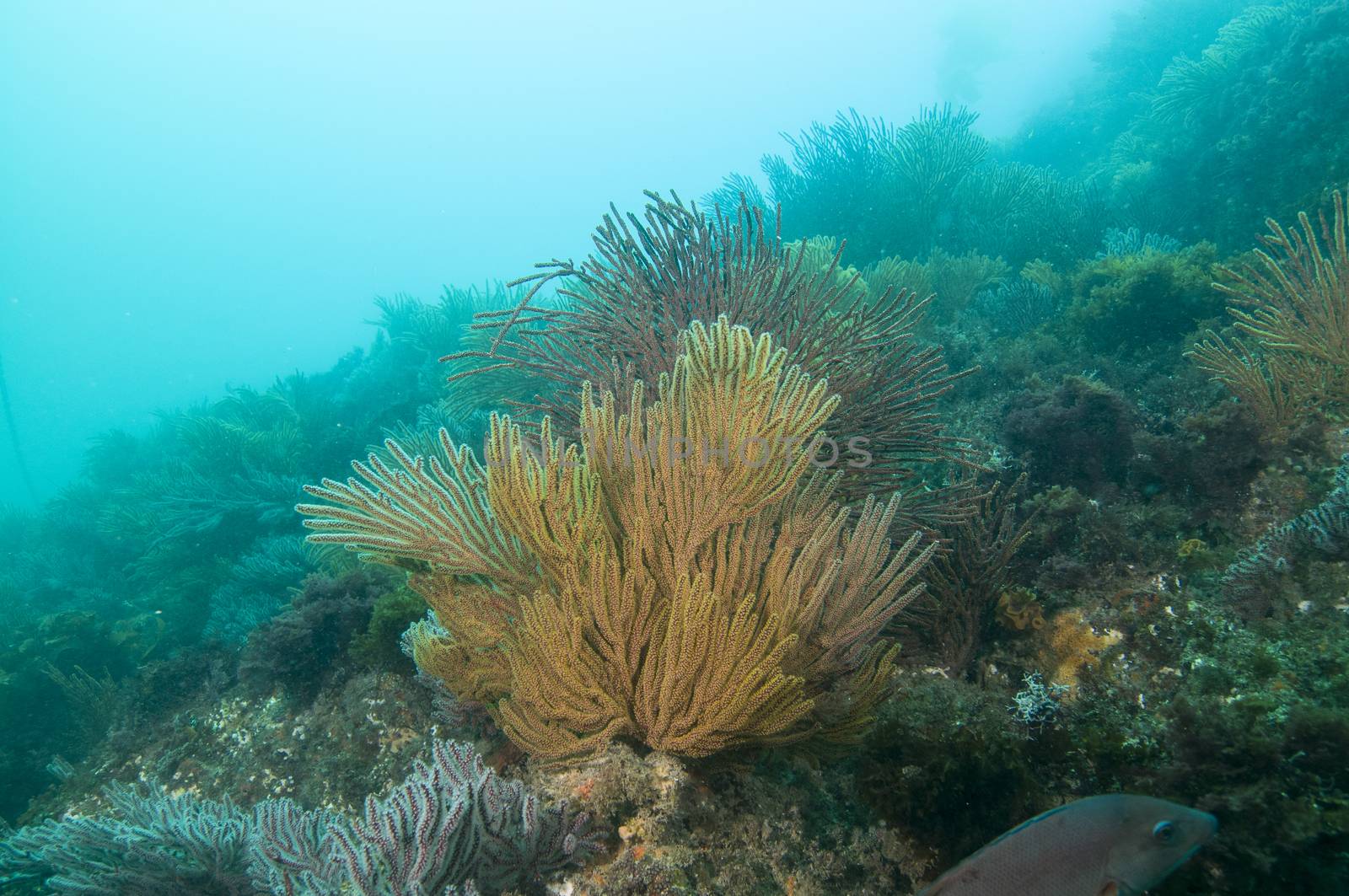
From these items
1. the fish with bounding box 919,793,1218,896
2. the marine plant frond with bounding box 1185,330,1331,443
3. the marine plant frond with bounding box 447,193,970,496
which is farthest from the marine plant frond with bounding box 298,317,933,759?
the marine plant frond with bounding box 1185,330,1331,443

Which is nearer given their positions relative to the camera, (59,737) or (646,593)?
(646,593)

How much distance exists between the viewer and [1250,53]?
11523 mm

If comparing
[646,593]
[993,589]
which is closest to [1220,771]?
[993,589]

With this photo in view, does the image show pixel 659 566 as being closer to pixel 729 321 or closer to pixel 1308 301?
pixel 729 321

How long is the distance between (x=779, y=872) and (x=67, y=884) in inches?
137

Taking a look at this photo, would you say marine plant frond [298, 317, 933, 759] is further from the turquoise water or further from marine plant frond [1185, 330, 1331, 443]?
marine plant frond [1185, 330, 1331, 443]

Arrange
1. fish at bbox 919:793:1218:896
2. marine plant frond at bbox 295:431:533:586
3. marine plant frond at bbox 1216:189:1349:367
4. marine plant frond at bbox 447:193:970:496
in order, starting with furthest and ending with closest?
marine plant frond at bbox 447:193:970:496 → marine plant frond at bbox 1216:189:1349:367 → marine plant frond at bbox 295:431:533:586 → fish at bbox 919:793:1218:896

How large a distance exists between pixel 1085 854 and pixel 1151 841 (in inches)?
7.3

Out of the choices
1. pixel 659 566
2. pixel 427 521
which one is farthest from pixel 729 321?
pixel 427 521

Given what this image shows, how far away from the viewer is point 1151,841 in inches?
58.1

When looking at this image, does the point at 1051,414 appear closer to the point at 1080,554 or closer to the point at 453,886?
the point at 1080,554

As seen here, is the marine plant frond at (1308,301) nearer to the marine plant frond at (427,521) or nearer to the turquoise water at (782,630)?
the turquoise water at (782,630)

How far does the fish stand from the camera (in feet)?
4.70

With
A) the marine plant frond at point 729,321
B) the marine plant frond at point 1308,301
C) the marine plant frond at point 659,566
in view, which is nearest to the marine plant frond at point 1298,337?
the marine plant frond at point 1308,301
